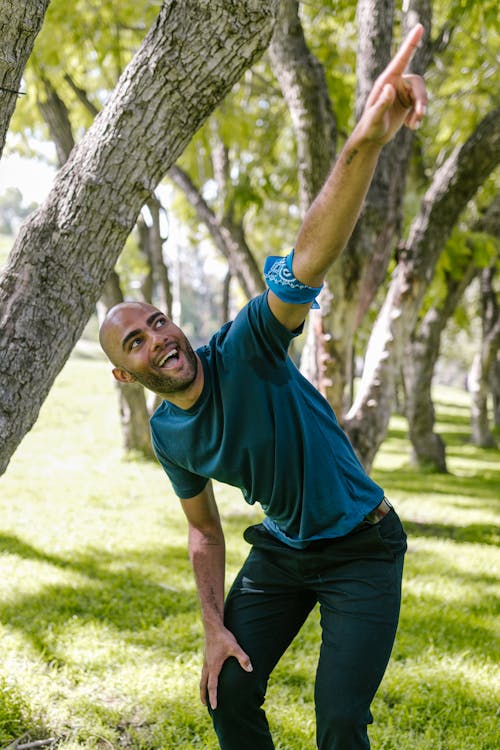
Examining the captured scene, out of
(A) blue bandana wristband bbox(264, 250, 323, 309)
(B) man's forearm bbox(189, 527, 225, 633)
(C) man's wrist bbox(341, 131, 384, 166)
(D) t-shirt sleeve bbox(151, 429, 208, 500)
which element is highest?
(C) man's wrist bbox(341, 131, 384, 166)

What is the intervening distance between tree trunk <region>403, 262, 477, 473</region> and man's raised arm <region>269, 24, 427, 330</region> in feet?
32.2

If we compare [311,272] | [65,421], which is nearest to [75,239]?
[311,272]

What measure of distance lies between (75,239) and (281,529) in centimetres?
130

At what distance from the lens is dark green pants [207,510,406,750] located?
2268mm

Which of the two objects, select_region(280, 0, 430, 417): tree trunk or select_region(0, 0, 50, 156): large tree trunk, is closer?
select_region(0, 0, 50, 156): large tree trunk

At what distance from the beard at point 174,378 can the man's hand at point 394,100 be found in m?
0.95

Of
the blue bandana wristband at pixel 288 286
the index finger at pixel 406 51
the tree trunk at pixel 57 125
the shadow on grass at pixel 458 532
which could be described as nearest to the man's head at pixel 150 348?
the blue bandana wristband at pixel 288 286

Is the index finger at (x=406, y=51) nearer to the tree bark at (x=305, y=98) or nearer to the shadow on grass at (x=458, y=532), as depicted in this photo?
the tree bark at (x=305, y=98)

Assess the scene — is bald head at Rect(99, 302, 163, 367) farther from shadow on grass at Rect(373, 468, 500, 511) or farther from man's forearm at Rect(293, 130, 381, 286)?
shadow on grass at Rect(373, 468, 500, 511)

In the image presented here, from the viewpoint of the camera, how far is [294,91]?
6.12 metres

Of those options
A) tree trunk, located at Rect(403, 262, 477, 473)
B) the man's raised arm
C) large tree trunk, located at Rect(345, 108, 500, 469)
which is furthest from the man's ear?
tree trunk, located at Rect(403, 262, 477, 473)

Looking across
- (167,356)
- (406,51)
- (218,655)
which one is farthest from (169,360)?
(406,51)

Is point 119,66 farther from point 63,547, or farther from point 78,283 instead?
point 78,283

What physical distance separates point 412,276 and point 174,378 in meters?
5.31
